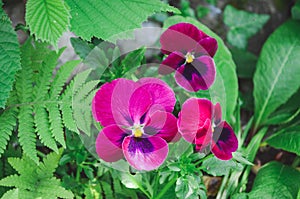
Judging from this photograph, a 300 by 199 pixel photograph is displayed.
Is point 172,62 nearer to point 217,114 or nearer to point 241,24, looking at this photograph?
point 217,114

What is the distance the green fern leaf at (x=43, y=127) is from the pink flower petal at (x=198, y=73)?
1.56 ft

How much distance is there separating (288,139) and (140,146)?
2.85 ft

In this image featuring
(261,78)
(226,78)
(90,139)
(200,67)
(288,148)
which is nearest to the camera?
(200,67)

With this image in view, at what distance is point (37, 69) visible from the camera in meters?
1.97

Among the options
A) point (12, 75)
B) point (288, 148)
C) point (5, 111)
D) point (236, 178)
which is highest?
point (12, 75)

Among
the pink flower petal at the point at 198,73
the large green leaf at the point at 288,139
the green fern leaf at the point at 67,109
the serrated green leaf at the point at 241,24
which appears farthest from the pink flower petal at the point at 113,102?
the serrated green leaf at the point at 241,24

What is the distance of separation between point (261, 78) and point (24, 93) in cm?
124

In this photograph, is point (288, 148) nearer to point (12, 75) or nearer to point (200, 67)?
point (200, 67)

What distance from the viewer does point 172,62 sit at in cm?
180

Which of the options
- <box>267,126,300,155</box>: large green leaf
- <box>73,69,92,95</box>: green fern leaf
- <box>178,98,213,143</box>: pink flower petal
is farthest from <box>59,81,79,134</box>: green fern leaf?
<box>267,126,300,155</box>: large green leaf

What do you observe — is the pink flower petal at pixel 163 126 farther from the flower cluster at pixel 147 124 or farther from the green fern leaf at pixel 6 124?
the green fern leaf at pixel 6 124

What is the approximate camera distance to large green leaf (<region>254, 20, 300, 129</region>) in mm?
2514

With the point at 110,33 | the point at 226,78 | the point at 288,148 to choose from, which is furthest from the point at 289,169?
the point at 110,33

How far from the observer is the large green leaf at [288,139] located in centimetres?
213
